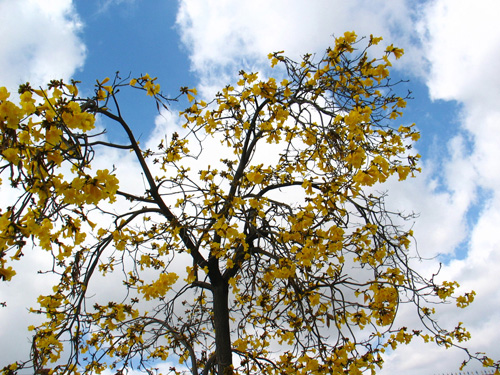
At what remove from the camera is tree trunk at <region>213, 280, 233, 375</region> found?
14.0 feet

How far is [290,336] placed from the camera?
4.07 meters

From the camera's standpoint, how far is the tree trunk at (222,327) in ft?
14.0

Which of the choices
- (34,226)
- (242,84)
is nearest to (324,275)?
(242,84)

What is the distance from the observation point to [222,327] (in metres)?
4.46

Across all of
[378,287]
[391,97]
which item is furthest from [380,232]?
[391,97]

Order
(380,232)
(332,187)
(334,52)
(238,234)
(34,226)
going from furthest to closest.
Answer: (380,232) < (334,52) < (238,234) < (332,187) < (34,226)

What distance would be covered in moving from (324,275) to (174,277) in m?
1.52

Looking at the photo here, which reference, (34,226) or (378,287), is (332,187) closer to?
(378,287)

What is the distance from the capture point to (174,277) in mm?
3105

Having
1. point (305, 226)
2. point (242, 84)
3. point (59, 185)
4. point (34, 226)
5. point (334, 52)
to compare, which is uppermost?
point (242, 84)

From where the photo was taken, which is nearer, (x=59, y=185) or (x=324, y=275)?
(x=59, y=185)

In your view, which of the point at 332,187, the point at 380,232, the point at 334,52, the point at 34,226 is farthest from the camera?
the point at 380,232

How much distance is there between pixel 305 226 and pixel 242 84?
2.09 metres

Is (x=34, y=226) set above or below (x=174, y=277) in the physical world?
below
